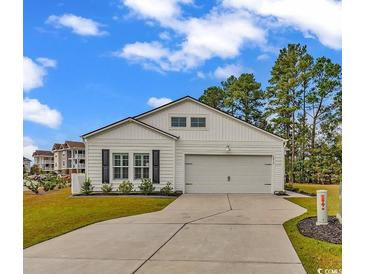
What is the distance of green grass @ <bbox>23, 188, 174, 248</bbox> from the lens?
293 inches

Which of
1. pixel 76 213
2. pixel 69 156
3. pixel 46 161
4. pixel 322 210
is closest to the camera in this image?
pixel 322 210

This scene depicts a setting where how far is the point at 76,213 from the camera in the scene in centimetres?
998

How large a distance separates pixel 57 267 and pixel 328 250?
13.0ft

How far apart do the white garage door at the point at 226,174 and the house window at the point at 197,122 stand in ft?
4.77

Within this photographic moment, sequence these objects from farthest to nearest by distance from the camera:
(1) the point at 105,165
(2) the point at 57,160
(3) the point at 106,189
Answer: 1. (2) the point at 57,160
2. (1) the point at 105,165
3. (3) the point at 106,189

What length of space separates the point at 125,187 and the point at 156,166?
162 centimetres

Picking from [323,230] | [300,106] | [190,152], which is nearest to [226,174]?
[190,152]

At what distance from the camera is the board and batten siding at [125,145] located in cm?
1558

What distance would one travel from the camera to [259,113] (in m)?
29.7

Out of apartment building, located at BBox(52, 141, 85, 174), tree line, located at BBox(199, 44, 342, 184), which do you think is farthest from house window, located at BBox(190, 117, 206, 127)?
apartment building, located at BBox(52, 141, 85, 174)

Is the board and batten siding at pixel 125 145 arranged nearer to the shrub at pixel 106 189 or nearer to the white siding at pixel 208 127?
the shrub at pixel 106 189

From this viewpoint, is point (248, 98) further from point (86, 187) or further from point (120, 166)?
point (86, 187)

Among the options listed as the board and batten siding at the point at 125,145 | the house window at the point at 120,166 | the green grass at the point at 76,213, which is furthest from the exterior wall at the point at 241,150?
the green grass at the point at 76,213
